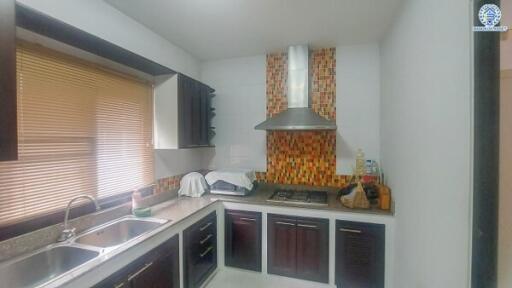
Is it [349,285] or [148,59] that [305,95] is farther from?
[349,285]

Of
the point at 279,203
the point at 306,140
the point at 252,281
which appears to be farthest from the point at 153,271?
the point at 306,140

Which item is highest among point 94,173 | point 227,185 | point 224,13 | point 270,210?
point 224,13

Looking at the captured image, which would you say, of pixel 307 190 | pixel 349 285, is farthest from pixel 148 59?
pixel 349 285

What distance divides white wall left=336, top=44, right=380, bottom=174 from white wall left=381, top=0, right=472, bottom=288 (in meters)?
0.56

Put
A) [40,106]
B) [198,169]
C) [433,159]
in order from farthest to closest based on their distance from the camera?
[198,169] → [40,106] → [433,159]

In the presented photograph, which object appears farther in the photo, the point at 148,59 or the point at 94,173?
the point at 148,59

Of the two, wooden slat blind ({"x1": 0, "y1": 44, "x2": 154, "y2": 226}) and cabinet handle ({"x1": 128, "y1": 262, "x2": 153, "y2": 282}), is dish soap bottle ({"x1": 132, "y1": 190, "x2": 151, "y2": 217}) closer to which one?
wooden slat blind ({"x1": 0, "y1": 44, "x2": 154, "y2": 226})

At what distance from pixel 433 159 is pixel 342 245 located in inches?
47.3

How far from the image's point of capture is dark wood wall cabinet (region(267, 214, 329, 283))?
204 cm

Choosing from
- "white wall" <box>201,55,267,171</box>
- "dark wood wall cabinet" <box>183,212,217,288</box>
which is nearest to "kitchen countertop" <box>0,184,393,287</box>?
"dark wood wall cabinet" <box>183,212,217,288</box>

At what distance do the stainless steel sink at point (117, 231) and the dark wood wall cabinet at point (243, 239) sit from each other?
2.55 ft

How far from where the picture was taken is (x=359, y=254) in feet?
6.39

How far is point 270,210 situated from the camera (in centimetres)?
218

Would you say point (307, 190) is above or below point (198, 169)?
below
